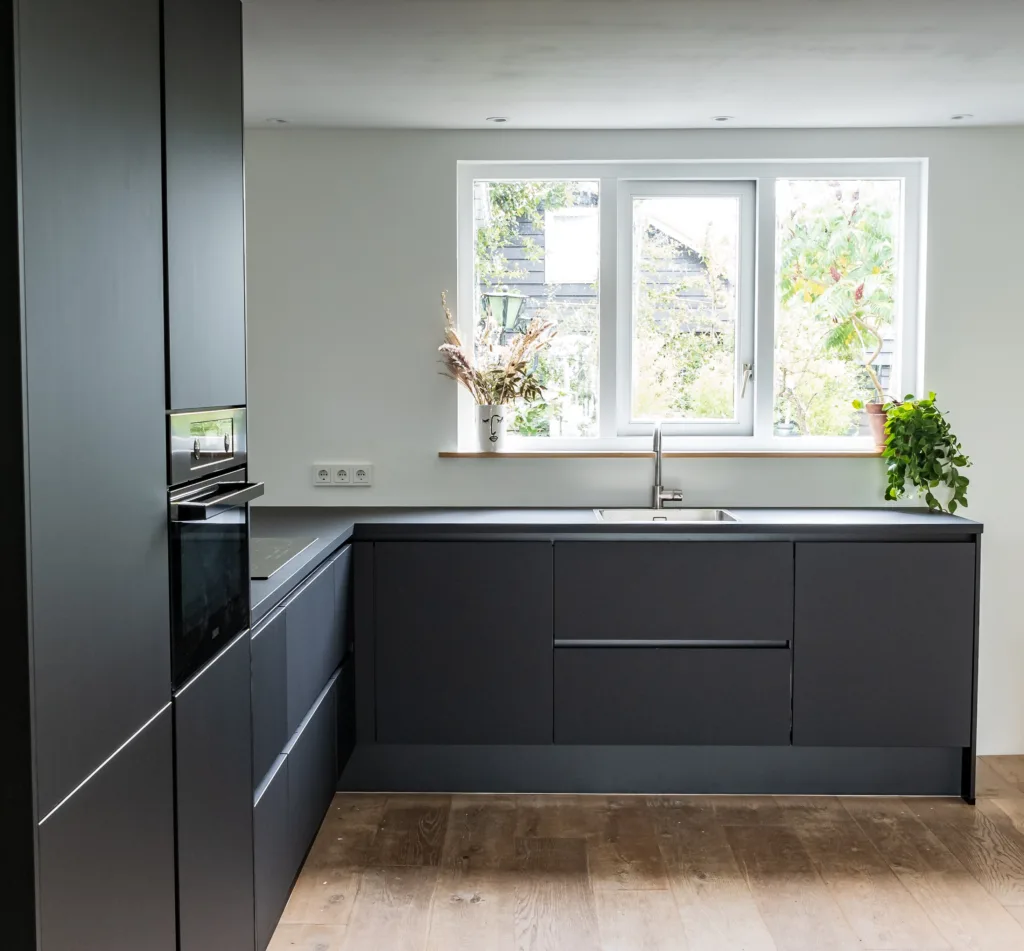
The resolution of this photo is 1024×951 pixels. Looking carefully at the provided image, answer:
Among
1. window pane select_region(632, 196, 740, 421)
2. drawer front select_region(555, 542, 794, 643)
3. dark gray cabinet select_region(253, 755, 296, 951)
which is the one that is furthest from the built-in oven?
window pane select_region(632, 196, 740, 421)

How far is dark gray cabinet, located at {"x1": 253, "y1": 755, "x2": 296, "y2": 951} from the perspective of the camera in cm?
227

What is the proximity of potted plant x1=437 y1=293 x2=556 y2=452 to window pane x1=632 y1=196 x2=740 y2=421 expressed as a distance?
415 millimetres

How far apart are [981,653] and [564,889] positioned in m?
2.01

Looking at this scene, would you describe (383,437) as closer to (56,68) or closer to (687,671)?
(687,671)

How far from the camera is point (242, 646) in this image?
2.13m

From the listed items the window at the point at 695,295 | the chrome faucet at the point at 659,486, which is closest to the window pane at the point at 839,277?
the window at the point at 695,295

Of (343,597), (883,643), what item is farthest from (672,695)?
(343,597)

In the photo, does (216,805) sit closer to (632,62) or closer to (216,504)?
(216,504)

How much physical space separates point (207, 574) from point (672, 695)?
1.98m

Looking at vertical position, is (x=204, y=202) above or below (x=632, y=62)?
below

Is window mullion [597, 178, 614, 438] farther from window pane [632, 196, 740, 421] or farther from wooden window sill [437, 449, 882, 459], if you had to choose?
wooden window sill [437, 449, 882, 459]

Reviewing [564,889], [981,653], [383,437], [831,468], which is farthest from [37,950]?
[981,653]

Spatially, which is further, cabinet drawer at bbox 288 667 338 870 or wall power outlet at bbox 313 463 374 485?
wall power outlet at bbox 313 463 374 485

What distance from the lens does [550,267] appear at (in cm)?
407
